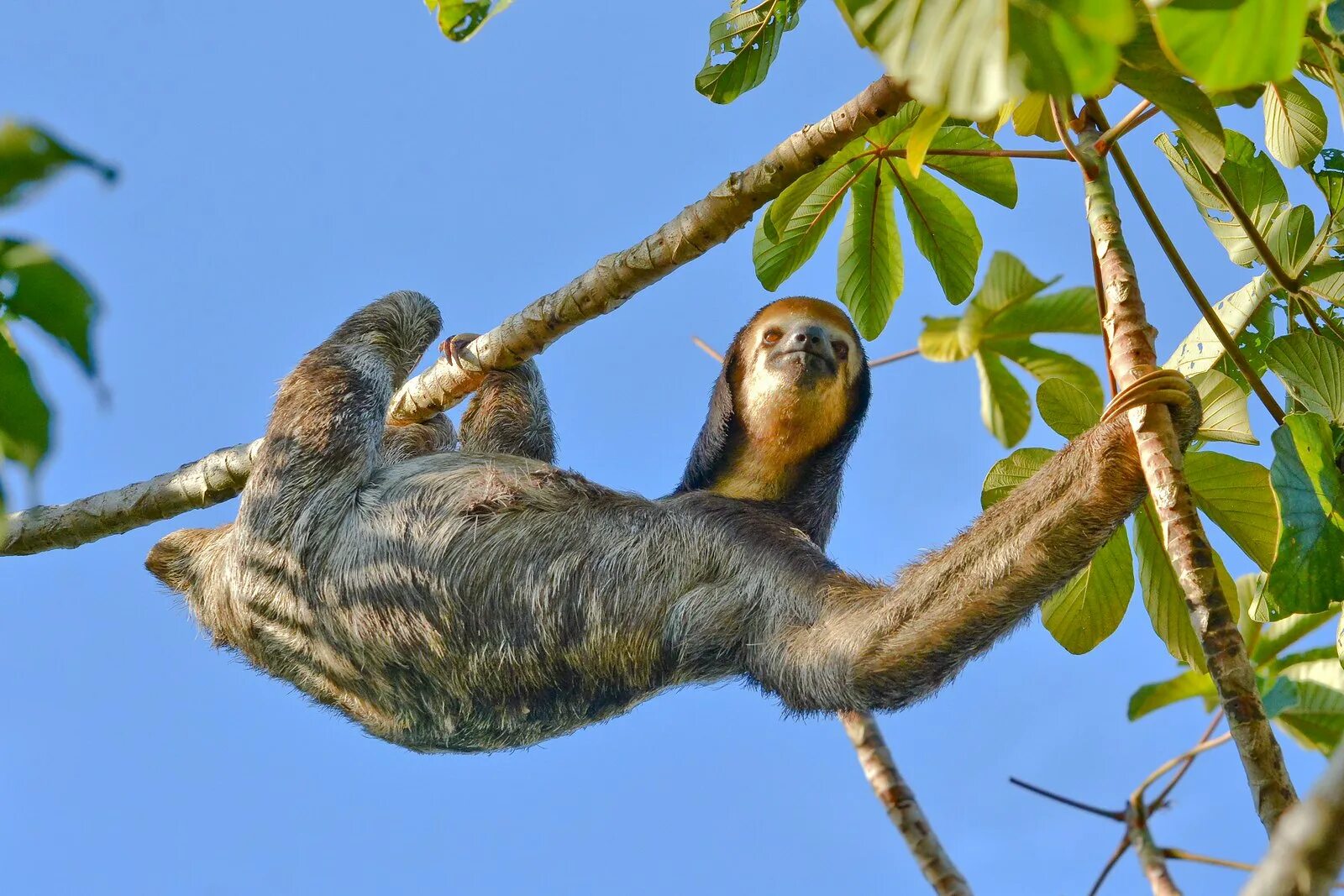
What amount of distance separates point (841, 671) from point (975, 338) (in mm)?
1649

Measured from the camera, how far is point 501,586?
6.93 metres

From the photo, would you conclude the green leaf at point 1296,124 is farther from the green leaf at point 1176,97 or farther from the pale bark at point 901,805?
the pale bark at point 901,805

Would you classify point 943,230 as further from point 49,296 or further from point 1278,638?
point 49,296

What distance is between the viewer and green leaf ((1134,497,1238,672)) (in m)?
5.69

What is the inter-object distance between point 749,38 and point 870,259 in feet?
4.70

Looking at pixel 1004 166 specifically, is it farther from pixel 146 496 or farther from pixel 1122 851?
pixel 146 496

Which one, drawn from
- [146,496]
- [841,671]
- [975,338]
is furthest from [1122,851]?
[146,496]

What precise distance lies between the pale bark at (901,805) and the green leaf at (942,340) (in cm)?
325

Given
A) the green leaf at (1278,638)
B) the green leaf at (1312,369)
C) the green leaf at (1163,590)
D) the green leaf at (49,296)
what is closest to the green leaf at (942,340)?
the green leaf at (1163,590)

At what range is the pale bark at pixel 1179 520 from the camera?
3.90 metres

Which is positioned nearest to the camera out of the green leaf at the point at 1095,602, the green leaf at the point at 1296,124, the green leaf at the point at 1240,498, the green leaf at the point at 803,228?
the green leaf at the point at 1240,498

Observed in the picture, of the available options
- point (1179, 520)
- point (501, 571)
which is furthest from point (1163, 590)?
point (501, 571)

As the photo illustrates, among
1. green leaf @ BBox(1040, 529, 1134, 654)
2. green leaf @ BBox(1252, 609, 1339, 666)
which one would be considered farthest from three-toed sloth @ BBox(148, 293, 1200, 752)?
green leaf @ BBox(1252, 609, 1339, 666)

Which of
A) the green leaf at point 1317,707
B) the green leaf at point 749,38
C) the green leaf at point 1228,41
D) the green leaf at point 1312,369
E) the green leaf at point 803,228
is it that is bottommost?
the green leaf at point 1317,707
